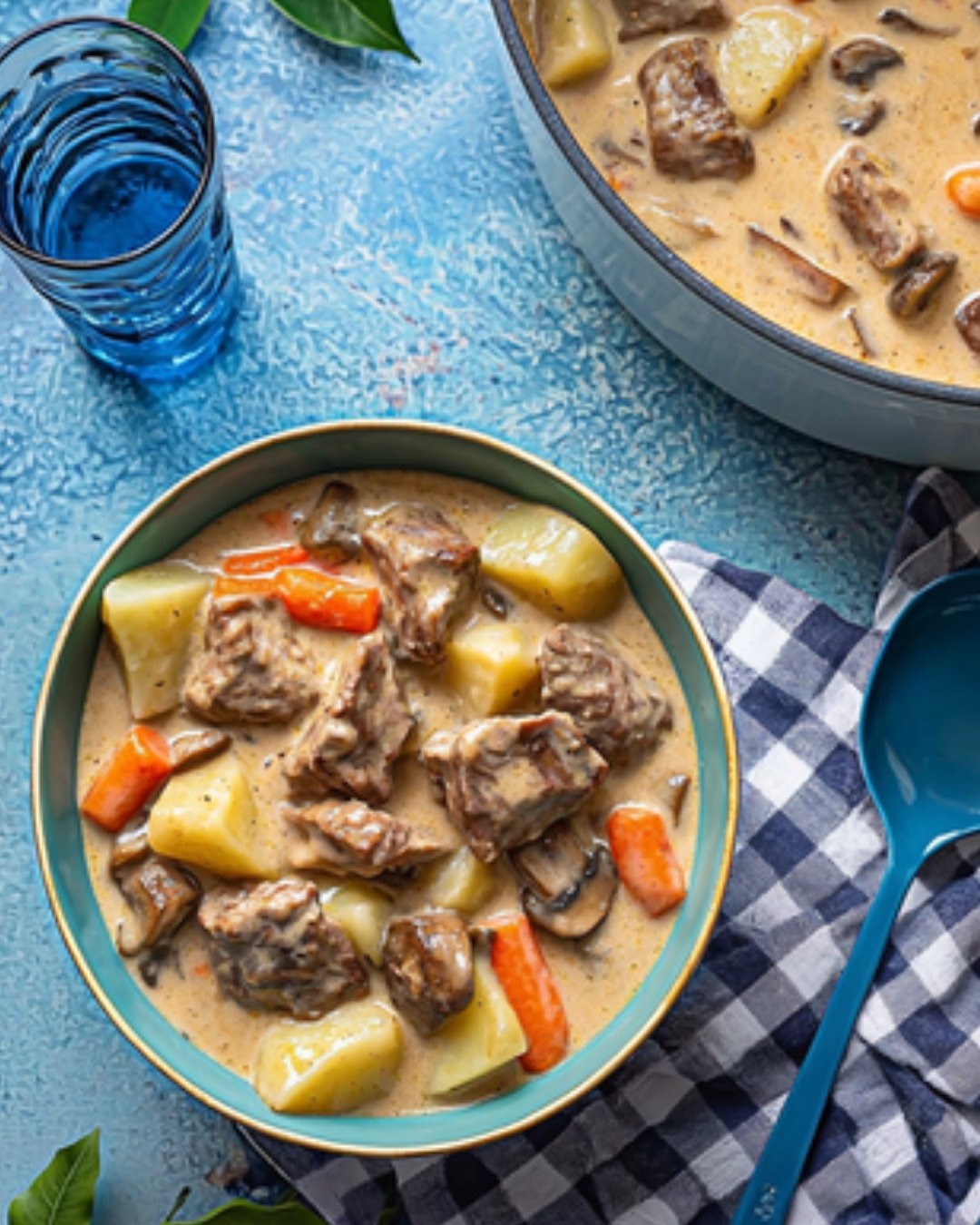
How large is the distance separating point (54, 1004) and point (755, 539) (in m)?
1.35

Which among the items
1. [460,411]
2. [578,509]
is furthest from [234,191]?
[578,509]

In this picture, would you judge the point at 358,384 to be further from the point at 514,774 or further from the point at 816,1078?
the point at 816,1078

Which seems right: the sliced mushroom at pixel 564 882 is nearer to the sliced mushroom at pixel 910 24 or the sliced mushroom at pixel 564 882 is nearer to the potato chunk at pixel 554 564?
the potato chunk at pixel 554 564

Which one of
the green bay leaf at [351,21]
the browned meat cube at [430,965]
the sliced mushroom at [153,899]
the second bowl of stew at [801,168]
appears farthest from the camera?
the green bay leaf at [351,21]

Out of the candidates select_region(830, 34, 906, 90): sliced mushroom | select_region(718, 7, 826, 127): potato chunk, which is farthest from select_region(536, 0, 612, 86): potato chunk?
select_region(830, 34, 906, 90): sliced mushroom

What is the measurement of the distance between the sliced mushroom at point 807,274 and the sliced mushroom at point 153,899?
1265mm

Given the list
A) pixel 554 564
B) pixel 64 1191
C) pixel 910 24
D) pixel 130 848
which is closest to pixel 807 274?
pixel 910 24

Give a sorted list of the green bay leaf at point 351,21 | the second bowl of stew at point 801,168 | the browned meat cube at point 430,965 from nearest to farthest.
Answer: the browned meat cube at point 430,965
the second bowl of stew at point 801,168
the green bay leaf at point 351,21

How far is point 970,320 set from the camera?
8.22ft

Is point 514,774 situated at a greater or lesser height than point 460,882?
greater

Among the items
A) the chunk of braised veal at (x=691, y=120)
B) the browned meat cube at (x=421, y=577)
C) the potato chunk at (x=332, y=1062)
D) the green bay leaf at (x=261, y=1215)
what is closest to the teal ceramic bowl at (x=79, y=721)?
the potato chunk at (x=332, y=1062)

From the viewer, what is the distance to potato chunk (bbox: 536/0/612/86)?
254 cm

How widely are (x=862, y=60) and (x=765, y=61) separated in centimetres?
15

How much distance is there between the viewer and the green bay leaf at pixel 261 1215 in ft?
8.17
